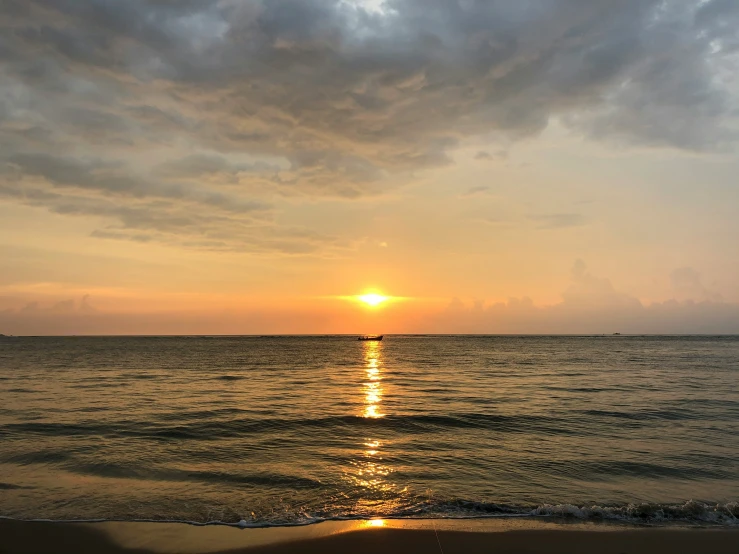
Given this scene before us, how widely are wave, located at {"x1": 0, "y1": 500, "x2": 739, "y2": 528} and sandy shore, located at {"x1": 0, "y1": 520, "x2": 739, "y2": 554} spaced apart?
0.35 meters

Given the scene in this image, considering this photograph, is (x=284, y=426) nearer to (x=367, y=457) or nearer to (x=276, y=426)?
(x=276, y=426)

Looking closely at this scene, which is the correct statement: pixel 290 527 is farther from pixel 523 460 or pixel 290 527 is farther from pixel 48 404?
pixel 48 404

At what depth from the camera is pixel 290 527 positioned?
10844 millimetres

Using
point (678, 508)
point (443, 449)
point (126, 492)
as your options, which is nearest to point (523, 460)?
point (443, 449)

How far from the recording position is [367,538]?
10.2 m

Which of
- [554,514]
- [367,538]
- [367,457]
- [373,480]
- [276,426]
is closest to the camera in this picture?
[367,538]

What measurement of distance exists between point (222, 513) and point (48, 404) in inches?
969

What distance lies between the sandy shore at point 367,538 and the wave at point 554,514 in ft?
1.14

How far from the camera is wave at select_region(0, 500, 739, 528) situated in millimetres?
11148

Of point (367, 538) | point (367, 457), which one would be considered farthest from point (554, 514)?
point (367, 457)

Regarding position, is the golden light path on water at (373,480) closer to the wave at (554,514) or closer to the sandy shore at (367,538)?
the wave at (554,514)

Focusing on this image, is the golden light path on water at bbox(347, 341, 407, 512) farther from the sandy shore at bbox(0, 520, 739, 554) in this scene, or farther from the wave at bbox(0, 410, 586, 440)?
the wave at bbox(0, 410, 586, 440)

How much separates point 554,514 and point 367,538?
4873 millimetres

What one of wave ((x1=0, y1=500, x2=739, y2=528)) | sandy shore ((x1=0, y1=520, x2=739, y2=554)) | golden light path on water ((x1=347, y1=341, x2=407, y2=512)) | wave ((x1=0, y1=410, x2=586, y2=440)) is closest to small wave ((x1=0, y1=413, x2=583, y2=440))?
wave ((x1=0, y1=410, x2=586, y2=440))
